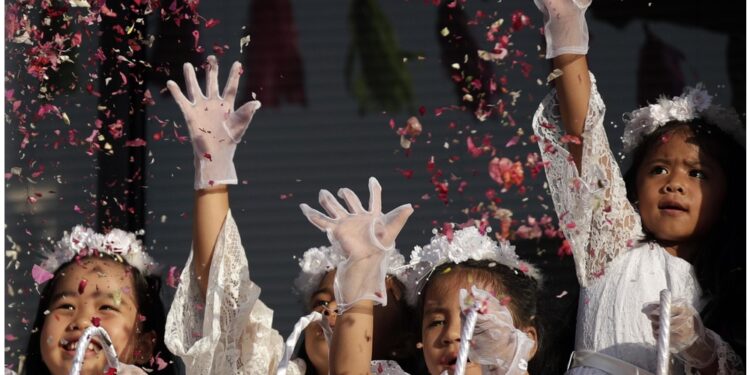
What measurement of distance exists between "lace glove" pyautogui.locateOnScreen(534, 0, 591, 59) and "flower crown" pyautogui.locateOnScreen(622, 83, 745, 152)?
0.27 m

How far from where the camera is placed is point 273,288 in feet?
12.5

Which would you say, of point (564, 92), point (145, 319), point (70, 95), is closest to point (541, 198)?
point (564, 92)

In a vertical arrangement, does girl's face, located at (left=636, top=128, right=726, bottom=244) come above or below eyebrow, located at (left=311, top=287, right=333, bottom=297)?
above

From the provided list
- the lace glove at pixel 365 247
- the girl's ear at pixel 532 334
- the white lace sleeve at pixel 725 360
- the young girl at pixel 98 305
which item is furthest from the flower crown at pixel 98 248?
the white lace sleeve at pixel 725 360

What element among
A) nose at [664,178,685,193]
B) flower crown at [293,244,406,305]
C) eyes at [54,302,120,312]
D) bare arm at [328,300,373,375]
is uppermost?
nose at [664,178,685,193]

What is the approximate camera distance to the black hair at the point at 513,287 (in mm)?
3201

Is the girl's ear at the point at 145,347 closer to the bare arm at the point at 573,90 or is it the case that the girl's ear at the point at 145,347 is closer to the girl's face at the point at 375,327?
the girl's face at the point at 375,327

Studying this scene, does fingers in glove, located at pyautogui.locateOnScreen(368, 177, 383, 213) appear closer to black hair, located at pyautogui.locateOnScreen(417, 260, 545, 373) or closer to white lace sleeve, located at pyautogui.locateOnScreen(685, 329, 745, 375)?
black hair, located at pyautogui.locateOnScreen(417, 260, 545, 373)

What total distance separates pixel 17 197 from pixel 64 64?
326 mm

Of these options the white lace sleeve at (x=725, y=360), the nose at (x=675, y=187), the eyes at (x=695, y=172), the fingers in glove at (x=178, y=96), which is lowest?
the white lace sleeve at (x=725, y=360)

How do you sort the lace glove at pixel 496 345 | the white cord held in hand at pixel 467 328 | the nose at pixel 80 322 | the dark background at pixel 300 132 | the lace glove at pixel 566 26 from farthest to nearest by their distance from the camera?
the dark background at pixel 300 132, the nose at pixel 80 322, the lace glove at pixel 566 26, the lace glove at pixel 496 345, the white cord held in hand at pixel 467 328

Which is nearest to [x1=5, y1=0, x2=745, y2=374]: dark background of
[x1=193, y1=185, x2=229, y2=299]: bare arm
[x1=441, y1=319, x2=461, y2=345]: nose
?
[x1=193, y1=185, x2=229, y2=299]: bare arm

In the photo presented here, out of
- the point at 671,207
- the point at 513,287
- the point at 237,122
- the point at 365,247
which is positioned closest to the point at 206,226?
the point at 237,122

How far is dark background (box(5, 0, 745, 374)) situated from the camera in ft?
12.2
